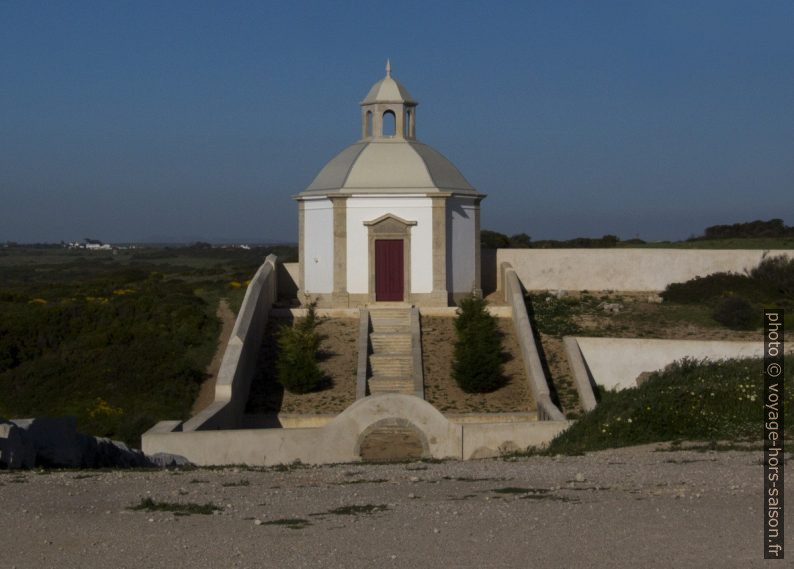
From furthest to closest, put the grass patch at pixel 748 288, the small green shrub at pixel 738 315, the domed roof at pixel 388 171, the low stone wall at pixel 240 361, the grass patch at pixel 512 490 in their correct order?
the grass patch at pixel 748 288 < the domed roof at pixel 388 171 < the small green shrub at pixel 738 315 < the low stone wall at pixel 240 361 < the grass patch at pixel 512 490

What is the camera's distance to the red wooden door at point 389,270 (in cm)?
3122

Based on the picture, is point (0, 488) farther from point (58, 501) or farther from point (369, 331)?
point (369, 331)

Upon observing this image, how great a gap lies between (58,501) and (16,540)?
1.67 meters

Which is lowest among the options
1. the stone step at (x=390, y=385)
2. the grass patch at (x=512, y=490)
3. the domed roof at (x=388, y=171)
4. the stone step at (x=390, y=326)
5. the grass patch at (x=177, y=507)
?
the stone step at (x=390, y=385)

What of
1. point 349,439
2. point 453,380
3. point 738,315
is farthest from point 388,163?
point 349,439

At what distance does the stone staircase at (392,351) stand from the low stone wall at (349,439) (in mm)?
5932

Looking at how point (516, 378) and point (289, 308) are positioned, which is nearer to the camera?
point (516, 378)

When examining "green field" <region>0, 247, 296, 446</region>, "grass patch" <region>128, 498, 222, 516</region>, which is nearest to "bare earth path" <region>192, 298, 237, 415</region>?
"green field" <region>0, 247, 296, 446</region>

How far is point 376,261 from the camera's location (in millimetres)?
31250

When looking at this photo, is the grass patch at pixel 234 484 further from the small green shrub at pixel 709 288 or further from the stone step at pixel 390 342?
the small green shrub at pixel 709 288

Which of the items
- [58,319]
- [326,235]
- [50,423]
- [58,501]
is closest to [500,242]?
[326,235]

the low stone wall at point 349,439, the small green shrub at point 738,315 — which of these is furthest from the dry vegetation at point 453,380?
the small green shrub at point 738,315

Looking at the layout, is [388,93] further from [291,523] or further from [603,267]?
[291,523]

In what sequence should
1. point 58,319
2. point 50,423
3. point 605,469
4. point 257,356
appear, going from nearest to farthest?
point 605,469
point 50,423
point 257,356
point 58,319
